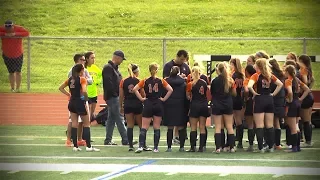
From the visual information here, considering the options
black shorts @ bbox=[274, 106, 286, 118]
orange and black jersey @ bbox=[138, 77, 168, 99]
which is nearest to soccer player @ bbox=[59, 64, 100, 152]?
orange and black jersey @ bbox=[138, 77, 168, 99]

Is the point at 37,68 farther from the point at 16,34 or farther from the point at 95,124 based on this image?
the point at 95,124

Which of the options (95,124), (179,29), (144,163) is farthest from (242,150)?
(179,29)

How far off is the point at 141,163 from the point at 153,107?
5.57 feet

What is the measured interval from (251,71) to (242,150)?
1367mm

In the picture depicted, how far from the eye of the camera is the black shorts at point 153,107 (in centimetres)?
1568

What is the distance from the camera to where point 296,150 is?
15.8 metres

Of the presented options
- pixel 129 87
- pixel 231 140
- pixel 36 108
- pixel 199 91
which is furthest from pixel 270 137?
pixel 36 108

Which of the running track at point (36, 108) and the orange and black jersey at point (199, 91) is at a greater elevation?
the orange and black jersey at point (199, 91)

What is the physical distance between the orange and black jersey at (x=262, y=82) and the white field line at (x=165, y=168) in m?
2.17

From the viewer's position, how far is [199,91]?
15.6 meters

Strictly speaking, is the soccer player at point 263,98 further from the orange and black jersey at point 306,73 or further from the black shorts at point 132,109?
the black shorts at point 132,109

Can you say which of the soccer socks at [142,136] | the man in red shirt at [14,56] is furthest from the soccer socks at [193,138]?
the man in red shirt at [14,56]

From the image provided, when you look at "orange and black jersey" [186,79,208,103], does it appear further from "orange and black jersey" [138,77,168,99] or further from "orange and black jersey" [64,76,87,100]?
"orange and black jersey" [64,76,87,100]

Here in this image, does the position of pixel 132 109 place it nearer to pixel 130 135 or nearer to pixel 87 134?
pixel 130 135
